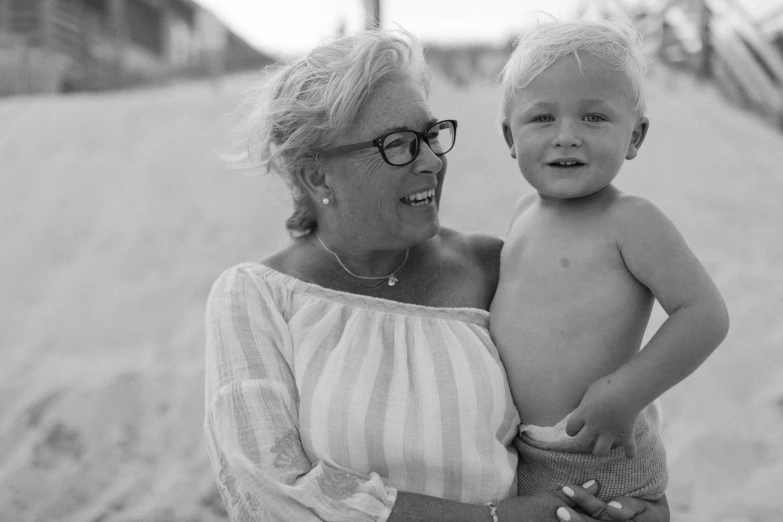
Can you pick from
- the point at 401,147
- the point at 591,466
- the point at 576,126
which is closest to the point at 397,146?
the point at 401,147

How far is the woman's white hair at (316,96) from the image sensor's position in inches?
83.7

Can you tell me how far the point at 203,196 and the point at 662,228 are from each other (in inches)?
226

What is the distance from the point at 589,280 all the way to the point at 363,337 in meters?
0.58

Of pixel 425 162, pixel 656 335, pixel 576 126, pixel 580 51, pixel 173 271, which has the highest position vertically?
pixel 580 51

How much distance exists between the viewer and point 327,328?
2072mm

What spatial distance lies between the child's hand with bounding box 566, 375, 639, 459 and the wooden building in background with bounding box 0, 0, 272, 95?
8563mm

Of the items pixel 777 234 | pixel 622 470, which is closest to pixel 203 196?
pixel 777 234

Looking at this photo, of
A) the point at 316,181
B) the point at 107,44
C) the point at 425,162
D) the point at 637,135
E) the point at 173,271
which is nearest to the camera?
the point at 637,135

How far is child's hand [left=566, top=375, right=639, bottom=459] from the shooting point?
1774 mm

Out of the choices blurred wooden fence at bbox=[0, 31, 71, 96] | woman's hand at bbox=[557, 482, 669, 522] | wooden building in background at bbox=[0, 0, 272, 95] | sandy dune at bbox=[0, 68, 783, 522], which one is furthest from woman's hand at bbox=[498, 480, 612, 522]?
blurred wooden fence at bbox=[0, 31, 71, 96]

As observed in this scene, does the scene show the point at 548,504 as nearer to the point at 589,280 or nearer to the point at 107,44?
the point at 589,280

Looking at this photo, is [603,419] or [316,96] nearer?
[603,419]

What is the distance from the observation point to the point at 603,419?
1.79m

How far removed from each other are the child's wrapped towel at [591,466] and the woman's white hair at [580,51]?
80 centimetres
